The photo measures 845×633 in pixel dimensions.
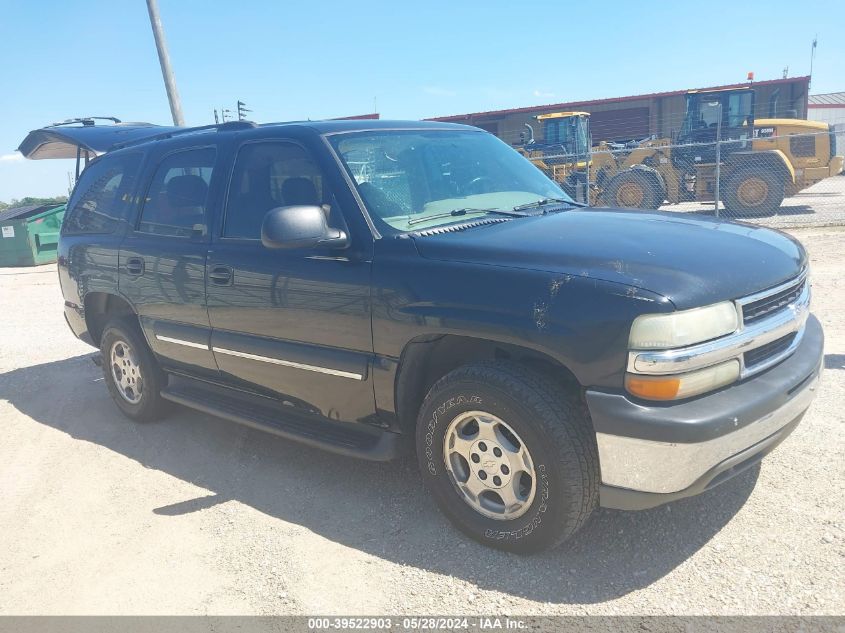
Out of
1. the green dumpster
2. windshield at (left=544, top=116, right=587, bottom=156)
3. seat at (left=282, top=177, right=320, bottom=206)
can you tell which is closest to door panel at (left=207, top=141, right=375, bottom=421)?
seat at (left=282, top=177, right=320, bottom=206)

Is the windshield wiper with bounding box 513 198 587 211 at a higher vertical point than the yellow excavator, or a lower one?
higher

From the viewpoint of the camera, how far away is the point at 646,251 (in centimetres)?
279

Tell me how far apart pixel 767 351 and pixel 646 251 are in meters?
0.67

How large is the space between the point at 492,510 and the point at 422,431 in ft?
1.55

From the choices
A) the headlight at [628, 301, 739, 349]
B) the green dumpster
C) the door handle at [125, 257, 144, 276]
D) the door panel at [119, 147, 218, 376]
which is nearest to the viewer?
the headlight at [628, 301, 739, 349]

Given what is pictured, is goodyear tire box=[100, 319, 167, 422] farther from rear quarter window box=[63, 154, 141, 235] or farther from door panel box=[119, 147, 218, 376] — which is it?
rear quarter window box=[63, 154, 141, 235]

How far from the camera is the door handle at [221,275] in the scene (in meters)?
3.84

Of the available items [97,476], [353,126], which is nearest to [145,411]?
[97,476]

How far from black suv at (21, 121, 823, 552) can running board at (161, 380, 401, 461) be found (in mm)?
12

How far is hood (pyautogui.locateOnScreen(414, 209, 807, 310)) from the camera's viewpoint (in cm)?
257

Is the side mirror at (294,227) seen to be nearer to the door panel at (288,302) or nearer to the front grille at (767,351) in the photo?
the door panel at (288,302)

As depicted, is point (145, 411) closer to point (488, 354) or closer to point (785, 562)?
point (488, 354)

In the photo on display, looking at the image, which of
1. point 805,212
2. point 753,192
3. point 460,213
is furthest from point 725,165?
point 460,213

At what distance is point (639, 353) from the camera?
245cm
